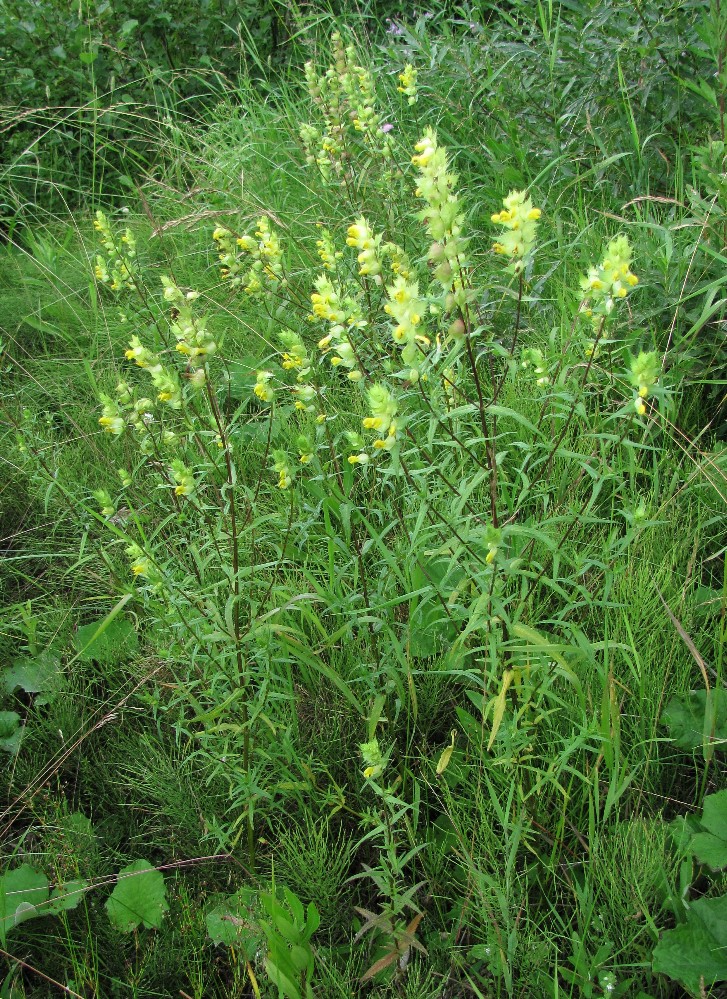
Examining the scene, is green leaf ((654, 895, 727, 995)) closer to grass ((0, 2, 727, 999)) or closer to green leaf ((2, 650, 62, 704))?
grass ((0, 2, 727, 999))

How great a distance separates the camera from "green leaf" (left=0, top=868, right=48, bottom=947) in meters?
1.66

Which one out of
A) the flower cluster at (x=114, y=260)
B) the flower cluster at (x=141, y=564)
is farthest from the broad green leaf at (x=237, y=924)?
the flower cluster at (x=114, y=260)

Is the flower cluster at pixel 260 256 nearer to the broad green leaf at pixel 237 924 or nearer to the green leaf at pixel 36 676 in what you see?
the green leaf at pixel 36 676

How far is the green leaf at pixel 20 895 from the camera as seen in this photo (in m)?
1.66

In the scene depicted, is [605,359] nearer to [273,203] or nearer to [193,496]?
[193,496]

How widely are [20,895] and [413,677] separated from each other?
0.94 m

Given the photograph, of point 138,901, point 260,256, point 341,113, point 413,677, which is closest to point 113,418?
point 260,256

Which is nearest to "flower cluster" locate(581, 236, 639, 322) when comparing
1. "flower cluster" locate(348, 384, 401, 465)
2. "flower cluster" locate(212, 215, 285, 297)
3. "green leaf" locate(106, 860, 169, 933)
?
"flower cluster" locate(348, 384, 401, 465)

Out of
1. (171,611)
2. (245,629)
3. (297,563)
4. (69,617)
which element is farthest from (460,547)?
(69,617)

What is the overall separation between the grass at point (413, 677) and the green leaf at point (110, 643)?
0.02 meters

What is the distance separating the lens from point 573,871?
1580mm

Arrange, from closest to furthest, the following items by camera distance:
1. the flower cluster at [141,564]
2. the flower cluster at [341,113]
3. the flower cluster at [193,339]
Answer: the flower cluster at [193,339], the flower cluster at [141,564], the flower cluster at [341,113]

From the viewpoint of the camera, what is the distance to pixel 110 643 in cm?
222

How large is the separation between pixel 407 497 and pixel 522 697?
52 centimetres
